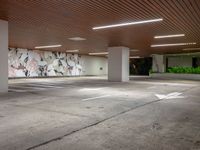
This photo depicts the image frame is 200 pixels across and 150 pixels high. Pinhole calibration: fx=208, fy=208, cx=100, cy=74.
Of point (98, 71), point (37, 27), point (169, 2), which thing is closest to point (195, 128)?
point (169, 2)

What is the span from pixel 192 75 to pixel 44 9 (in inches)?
874

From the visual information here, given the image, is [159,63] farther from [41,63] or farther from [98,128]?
[98,128]

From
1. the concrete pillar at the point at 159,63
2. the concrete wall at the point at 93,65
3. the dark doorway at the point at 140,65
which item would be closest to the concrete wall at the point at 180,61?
the concrete pillar at the point at 159,63

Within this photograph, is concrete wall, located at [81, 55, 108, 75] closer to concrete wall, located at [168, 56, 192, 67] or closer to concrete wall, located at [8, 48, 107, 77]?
concrete wall, located at [8, 48, 107, 77]

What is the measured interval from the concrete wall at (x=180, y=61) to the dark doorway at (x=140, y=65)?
15.5ft

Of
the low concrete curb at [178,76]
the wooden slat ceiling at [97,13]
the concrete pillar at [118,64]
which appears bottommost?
the low concrete curb at [178,76]

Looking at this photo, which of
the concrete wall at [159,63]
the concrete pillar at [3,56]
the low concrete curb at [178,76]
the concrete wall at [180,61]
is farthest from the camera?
the concrete wall at [180,61]

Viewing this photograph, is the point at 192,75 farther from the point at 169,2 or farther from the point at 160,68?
the point at 169,2

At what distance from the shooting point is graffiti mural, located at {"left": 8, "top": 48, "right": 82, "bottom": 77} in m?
23.2

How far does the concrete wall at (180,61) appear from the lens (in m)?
32.5

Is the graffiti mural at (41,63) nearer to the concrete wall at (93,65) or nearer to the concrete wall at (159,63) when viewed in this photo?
the concrete wall at (93,65)

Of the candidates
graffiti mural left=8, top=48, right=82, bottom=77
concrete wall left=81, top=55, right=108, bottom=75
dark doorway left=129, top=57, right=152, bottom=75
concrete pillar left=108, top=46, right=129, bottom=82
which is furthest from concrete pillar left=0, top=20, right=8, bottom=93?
dark doorway left=129, top=57, right=152, bottom=75

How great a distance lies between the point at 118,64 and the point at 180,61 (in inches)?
722

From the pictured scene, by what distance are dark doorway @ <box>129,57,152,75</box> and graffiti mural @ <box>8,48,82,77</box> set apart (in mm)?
13315
